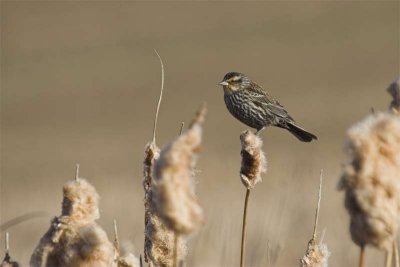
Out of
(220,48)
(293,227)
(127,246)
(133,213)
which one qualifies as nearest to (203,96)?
(220,48)

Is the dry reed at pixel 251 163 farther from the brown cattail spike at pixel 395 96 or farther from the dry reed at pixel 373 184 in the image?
the dry reed at pixel 373 184

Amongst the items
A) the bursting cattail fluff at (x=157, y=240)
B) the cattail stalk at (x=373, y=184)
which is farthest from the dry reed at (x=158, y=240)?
the cattail stalk at (x=373, y=184)

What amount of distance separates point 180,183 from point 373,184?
1.20 ft

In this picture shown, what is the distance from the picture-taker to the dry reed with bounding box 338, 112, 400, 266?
1863mm

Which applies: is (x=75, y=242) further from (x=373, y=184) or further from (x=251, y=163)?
(x=251, y=163)

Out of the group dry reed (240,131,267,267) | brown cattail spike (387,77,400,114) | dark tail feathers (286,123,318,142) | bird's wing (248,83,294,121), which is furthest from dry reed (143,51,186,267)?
bird's wing (248,83,294,121)

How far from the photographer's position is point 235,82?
735cm

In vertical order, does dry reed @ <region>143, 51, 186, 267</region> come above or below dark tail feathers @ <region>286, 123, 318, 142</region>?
below

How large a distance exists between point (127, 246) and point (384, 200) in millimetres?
1709

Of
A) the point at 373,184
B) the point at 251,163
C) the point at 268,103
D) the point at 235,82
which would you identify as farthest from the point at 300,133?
the point at 373,184

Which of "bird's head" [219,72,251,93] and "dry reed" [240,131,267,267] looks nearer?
"dry reed" [240,131,267,267]

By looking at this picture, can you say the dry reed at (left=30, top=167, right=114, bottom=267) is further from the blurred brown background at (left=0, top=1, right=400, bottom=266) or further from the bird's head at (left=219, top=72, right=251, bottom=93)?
the bird's head at (left=219, top=72, right=251, bottom=93)

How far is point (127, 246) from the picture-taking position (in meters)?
3.46

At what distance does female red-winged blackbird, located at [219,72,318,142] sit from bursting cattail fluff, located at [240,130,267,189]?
12.9 feet
